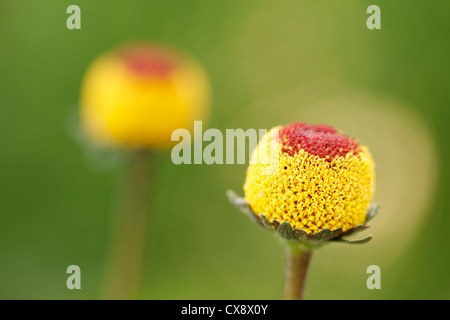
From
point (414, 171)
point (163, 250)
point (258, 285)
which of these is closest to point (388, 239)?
point (414, 171)

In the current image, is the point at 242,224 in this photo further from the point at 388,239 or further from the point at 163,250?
the point at 388,239

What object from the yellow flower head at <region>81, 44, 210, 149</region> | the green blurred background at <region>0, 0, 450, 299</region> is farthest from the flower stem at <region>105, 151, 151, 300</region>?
the green blurred background at <region>0, 0, 450, 299</region>

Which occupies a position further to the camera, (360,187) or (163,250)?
(163,250)

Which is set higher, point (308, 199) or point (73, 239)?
point (308, 199)

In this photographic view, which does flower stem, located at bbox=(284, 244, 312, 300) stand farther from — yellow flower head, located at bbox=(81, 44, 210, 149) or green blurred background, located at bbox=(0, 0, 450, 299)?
green blurred background, located at bbox=(0, 0, 450, 299)
